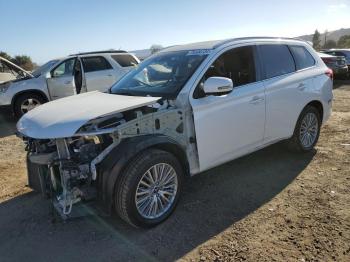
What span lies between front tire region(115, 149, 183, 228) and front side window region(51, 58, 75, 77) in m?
7.13

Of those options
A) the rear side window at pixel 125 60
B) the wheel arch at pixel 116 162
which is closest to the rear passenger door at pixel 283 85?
the wheel arch at pixel 116 162

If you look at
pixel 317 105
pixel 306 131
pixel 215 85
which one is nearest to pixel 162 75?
pixel 215 85

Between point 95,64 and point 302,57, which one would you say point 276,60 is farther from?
point 95,64

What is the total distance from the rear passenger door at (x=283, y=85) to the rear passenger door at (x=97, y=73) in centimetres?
589

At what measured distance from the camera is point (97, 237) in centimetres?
379

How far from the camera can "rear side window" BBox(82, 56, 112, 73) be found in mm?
10203

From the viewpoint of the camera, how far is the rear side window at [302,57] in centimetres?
561

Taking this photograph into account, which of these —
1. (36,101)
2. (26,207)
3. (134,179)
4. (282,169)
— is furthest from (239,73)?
(36,101)

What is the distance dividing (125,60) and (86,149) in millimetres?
7495

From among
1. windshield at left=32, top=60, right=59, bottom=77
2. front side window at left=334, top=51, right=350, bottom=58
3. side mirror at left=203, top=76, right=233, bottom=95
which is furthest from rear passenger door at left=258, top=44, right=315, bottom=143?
front side window at left=334, top=51, right=350, bottom=58

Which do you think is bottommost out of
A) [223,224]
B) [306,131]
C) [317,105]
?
[223,224]

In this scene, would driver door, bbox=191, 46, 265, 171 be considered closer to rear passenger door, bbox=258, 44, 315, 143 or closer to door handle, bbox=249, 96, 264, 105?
door handle, bbox=249, 96, 264, 105

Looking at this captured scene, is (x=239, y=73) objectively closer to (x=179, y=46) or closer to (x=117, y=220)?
(x=179, y=46)

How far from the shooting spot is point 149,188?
3824 mm
